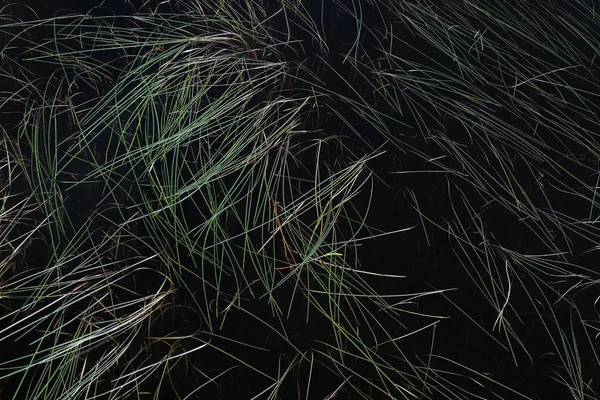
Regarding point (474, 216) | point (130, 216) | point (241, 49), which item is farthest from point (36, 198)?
point (474, 216)

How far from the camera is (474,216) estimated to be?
0.65 metres

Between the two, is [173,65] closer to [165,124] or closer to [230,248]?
[165,124]

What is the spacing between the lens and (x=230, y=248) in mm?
612

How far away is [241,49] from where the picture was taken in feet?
2.32

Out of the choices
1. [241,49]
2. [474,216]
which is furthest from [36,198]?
[474,216]

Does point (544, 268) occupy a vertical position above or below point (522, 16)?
below

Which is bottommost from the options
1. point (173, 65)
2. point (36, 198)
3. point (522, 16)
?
point (36, 198)

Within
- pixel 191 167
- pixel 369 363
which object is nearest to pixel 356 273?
pixel 369 363

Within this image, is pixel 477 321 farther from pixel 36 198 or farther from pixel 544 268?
pixel 36 198

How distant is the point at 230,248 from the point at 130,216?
10cm

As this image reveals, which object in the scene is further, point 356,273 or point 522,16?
point 522,16

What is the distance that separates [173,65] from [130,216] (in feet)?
0.55

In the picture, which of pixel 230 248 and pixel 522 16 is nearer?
pixel 230 248

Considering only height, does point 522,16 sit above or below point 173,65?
above
